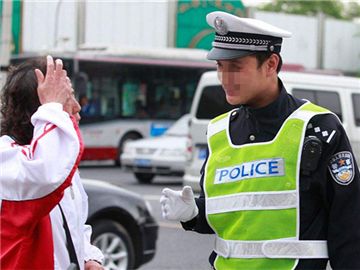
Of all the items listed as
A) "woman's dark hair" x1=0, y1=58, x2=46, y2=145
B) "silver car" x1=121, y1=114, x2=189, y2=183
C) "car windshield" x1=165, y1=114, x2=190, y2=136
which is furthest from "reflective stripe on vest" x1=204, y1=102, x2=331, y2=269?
"car windshield" x1=165, y1=114, x2=190, y2=136

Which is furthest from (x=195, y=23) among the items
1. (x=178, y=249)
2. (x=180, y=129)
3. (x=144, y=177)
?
(x=178, y=249)

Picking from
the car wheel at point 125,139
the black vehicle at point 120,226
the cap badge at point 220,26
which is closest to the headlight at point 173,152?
the car wheel at point 125,139

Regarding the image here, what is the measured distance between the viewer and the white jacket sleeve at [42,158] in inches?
105

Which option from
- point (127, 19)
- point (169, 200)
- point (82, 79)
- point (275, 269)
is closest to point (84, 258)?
point (169, 200)

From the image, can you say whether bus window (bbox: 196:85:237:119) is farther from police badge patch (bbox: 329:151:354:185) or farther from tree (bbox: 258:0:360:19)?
tree (bbox: 258:0:360:19)

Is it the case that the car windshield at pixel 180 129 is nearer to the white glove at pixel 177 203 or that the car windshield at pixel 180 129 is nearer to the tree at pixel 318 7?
the white glove at pixel 177 203

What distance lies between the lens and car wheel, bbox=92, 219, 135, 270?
7.16 meters

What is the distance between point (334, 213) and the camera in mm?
2738

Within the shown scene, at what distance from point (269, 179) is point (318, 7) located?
65506mm

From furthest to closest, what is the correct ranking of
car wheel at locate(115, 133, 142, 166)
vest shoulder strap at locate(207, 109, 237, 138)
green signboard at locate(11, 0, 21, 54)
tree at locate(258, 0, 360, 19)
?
tree at locate(258, 0, 360, 19)
green signboard at locate(11, 0, 21, 54)
car wheel at locate(115, 133, 142, 166)
vest shoulder strap at locate(207, 109, 237, 138)

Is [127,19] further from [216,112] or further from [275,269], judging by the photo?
[275,269]

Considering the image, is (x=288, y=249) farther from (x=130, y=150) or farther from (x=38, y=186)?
(x=130, y=150)

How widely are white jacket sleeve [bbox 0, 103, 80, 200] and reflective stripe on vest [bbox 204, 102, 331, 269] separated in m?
0.55

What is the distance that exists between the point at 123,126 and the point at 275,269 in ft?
62.4
